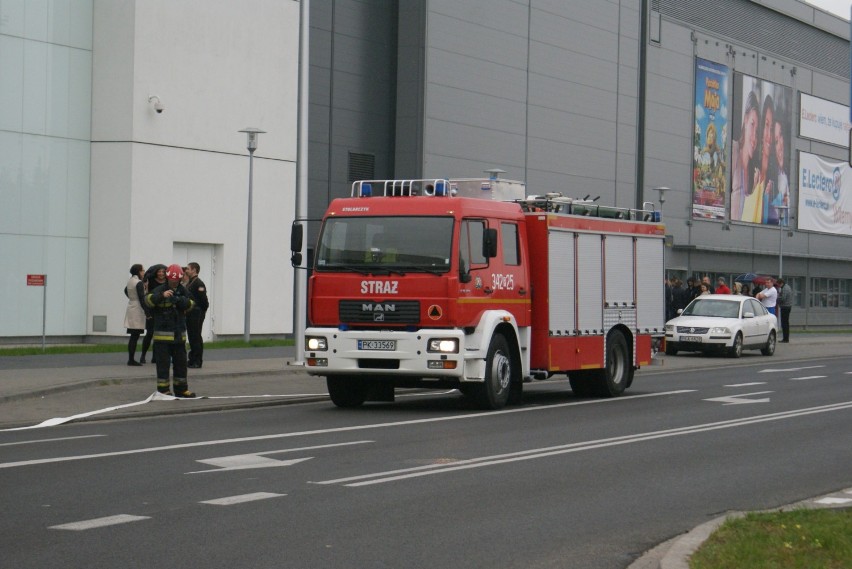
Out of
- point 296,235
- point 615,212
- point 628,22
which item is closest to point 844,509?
point 296,235

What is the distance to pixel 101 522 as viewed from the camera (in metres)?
8.82

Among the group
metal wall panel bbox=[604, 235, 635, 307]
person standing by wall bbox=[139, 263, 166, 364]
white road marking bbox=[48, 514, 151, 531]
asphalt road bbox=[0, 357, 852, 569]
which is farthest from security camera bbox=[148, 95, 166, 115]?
white road marking bbox=[48, 514, 151, 531]

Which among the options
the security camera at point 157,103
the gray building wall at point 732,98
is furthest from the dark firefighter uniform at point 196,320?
the gray building wall at point 732,98

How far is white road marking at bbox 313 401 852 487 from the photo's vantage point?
11.0 m

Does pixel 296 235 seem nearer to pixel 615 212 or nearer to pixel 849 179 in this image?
pixel 615 212

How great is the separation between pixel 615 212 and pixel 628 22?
3475 centimetres

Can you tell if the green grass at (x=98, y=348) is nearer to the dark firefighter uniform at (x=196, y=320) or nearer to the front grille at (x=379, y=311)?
the dark firefighter uniform at (x=196, y=320)

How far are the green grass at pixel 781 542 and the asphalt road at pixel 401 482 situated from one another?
0.51 m

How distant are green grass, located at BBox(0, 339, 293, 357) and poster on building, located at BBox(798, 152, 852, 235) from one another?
4373cm

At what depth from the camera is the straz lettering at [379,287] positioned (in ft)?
56.2

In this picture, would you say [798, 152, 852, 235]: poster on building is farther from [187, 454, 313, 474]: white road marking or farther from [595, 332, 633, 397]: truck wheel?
[187, 454, 313, 474]: white road marking

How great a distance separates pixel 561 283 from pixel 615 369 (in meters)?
2.40

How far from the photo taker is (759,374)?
27.4 metres

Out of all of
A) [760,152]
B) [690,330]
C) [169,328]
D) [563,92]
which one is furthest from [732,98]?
[169,328]
